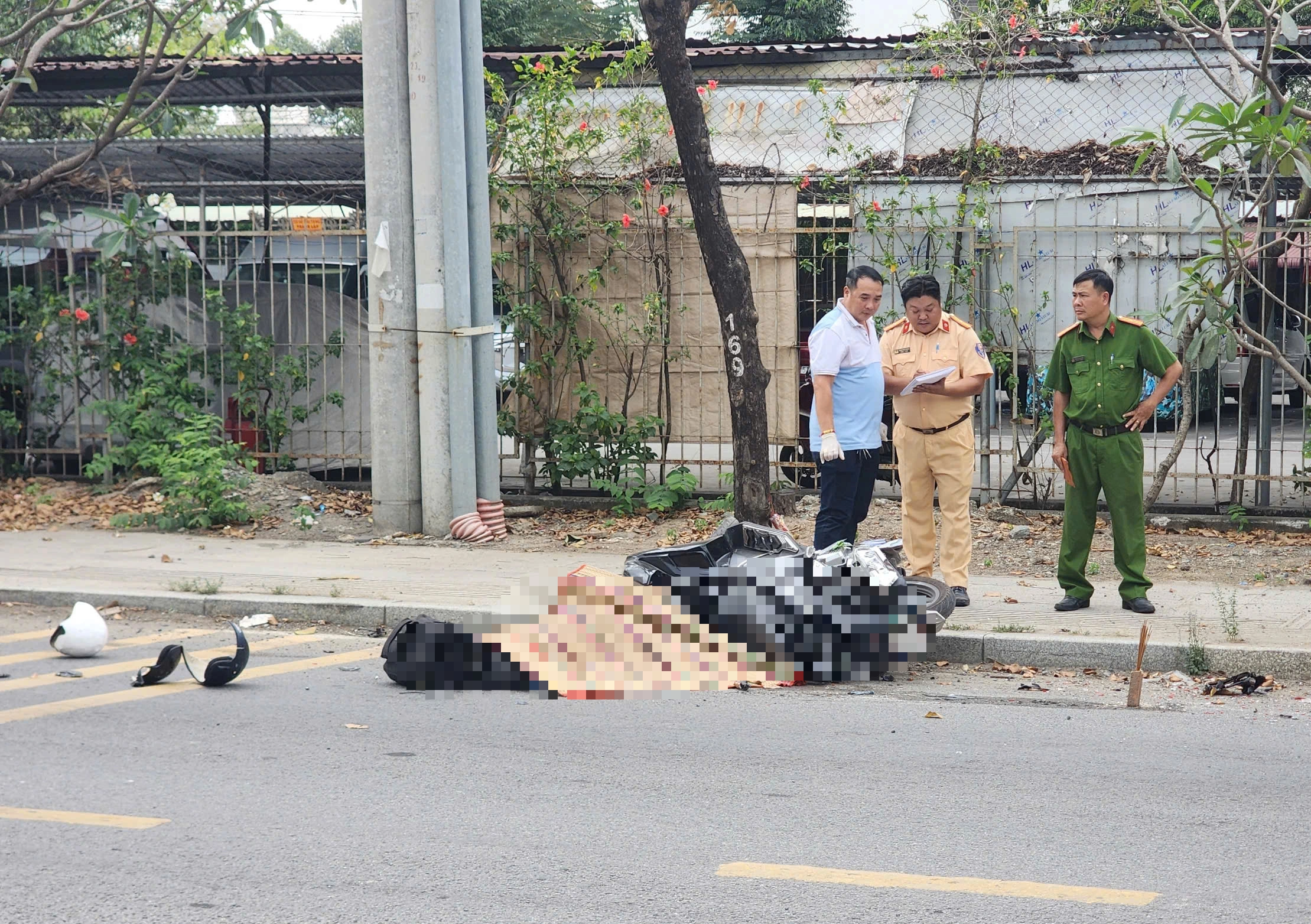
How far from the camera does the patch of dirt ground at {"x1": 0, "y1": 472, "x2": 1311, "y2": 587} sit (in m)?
9.52

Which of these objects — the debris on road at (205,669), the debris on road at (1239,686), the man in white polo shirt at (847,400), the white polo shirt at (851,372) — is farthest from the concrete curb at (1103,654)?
the debris on road at (205,669)

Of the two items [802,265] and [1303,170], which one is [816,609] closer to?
[1303,170]

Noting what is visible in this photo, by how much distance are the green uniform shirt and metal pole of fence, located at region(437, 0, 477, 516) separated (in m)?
4.67

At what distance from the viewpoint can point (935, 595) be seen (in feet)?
23.5

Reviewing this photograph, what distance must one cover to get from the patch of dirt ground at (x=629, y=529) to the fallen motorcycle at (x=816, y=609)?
2578 millimetres

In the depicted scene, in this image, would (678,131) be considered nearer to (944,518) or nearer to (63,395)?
(944,518)

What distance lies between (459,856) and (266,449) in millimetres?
8659

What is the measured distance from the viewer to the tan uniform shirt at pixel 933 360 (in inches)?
314

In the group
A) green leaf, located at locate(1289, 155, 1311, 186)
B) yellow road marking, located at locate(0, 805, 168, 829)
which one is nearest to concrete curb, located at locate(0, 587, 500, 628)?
yellow road marking, located at locate(0, 805, 168, 829)

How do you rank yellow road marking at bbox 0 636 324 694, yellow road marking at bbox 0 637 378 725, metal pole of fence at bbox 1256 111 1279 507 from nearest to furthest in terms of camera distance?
yellow road marking at bbox 0 637 378 725, yellow road marking at bbox 0 636 324 694, metal pole of fence at bbox 1256 111 1279 507

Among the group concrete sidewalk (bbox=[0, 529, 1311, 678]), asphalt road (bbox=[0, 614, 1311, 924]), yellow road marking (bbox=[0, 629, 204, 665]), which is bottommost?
yellow road marking (bbox=[0, 629, 204, 665])

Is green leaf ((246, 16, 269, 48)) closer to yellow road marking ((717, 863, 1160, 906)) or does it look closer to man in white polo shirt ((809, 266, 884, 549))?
man in white polo shirt ((809, 266, 884, 549))

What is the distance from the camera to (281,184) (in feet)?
38.9

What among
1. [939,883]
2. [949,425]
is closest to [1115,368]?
[949,425]
